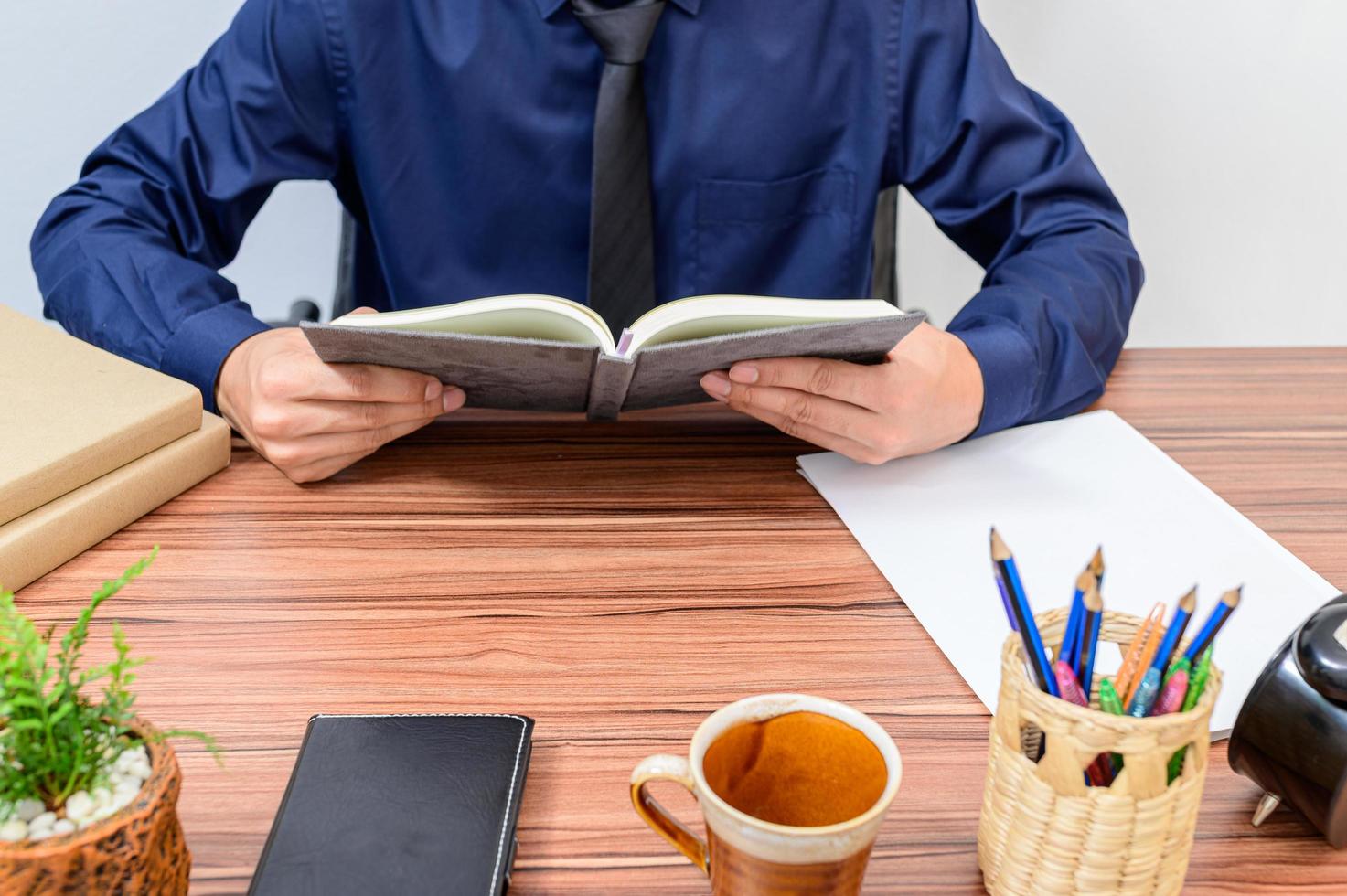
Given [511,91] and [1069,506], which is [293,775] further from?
[511,91]

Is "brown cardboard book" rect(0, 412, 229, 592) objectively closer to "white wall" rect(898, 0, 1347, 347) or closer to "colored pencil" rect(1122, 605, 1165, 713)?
"colored pencil" rect(1122, 605, 1165, 713)

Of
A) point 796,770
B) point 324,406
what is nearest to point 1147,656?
point 796,770

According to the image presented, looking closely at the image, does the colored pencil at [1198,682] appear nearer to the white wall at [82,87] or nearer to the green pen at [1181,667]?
the green pen at [1181,667]

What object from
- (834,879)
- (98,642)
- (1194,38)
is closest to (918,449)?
(834,879)

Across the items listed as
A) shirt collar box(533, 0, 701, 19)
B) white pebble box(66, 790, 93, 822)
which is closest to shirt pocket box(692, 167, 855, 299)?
shirt collar box(533, 0, 701, 19)

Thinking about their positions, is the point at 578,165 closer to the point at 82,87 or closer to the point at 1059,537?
the point at 1059,537

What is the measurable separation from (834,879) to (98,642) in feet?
1.70

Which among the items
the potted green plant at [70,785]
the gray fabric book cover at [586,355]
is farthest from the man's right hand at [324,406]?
the potted green plant at [70,785]

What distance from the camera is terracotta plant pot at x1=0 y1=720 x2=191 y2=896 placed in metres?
0.44

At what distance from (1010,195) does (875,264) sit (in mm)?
231

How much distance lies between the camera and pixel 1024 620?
0.52 meters

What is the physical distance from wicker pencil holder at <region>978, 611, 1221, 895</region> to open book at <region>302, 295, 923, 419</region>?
1.17 ft

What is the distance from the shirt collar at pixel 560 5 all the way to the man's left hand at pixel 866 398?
1.74 feet

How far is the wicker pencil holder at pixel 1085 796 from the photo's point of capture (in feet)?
1.62
